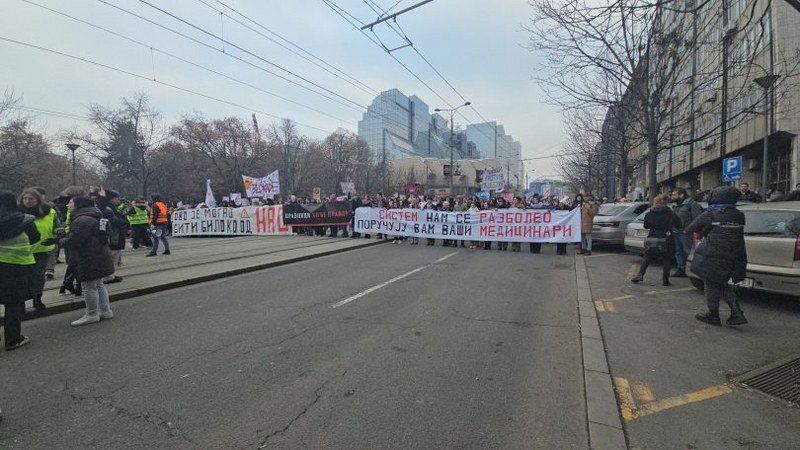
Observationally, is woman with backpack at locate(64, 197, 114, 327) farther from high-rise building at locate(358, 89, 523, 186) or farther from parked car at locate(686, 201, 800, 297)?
high-rise building at locate(358, 89, 523, 186)

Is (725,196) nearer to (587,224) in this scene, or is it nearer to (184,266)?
(587,224)

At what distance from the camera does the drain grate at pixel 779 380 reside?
12.0ft

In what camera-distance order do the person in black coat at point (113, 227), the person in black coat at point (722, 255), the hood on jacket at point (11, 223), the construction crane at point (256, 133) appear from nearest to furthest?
the hood on jacket at point (11, 223), the person in black coat at point (722, 255), the person in black coat at point (113, 227), the construction crane at point (256, 133)

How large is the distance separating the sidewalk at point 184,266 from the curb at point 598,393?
7126mm

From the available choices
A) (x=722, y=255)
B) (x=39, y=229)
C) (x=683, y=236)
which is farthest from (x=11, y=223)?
(x=683, y=236)

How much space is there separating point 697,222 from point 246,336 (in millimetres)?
6159

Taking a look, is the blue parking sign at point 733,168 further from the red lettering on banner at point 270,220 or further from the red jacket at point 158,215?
the red jacket at point 158,215

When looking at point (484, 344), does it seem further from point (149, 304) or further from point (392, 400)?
point (149, 304)

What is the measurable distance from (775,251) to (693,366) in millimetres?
3310

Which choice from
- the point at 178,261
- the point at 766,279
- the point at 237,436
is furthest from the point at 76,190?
the point at 766,279

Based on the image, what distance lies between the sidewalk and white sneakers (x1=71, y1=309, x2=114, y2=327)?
97cm

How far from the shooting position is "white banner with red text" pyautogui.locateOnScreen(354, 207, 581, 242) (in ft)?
44.4

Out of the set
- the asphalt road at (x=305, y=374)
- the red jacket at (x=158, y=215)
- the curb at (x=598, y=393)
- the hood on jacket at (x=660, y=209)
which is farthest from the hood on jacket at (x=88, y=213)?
the hood on jacket at (x=660, y=209)

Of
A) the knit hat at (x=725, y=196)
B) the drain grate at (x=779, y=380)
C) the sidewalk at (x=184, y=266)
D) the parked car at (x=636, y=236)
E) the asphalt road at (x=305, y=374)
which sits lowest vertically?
the drain grate at (x=779, y=380)
